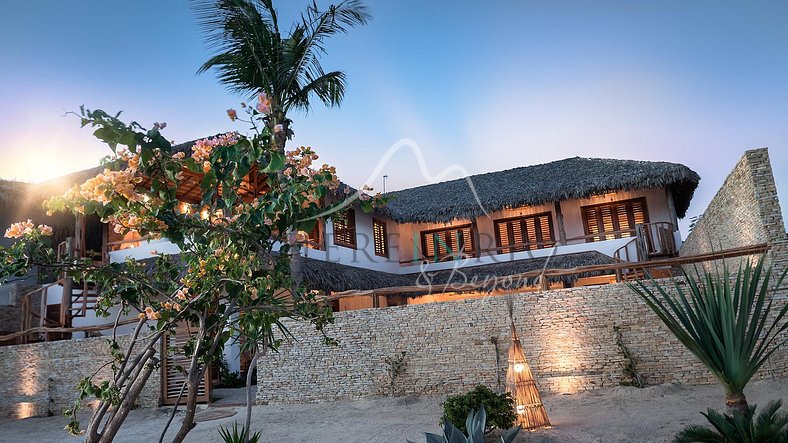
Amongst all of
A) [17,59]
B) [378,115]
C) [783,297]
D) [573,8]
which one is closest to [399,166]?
[378,115]

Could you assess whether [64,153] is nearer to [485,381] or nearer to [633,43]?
[485,381]

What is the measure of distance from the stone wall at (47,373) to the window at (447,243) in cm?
863

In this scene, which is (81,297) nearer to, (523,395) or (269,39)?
(269,39)

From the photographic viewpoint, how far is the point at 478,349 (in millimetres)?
8008

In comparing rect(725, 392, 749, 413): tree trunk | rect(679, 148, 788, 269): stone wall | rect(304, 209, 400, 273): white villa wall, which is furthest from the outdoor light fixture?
rect(304, 209, 400, 273): white villa wall

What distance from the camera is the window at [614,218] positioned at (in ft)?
46.5

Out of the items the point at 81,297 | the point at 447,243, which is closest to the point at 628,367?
the point at 447,243

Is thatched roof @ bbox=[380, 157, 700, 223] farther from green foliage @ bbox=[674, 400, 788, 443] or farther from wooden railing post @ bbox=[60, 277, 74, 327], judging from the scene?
green foliage @ bbox=[674, 400, 788, 443]

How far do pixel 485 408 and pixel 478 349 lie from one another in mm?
2207

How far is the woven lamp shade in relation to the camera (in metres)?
6.03

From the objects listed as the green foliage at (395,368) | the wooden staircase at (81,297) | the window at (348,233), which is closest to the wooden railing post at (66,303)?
the wooden staircase at (81,297)

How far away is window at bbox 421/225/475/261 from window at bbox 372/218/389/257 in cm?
133

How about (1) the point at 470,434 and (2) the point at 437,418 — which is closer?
Result: (1) the point at 470,434

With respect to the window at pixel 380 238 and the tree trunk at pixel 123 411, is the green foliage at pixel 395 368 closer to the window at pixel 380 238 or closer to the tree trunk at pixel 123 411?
the tree trunk at pixel 123 411
